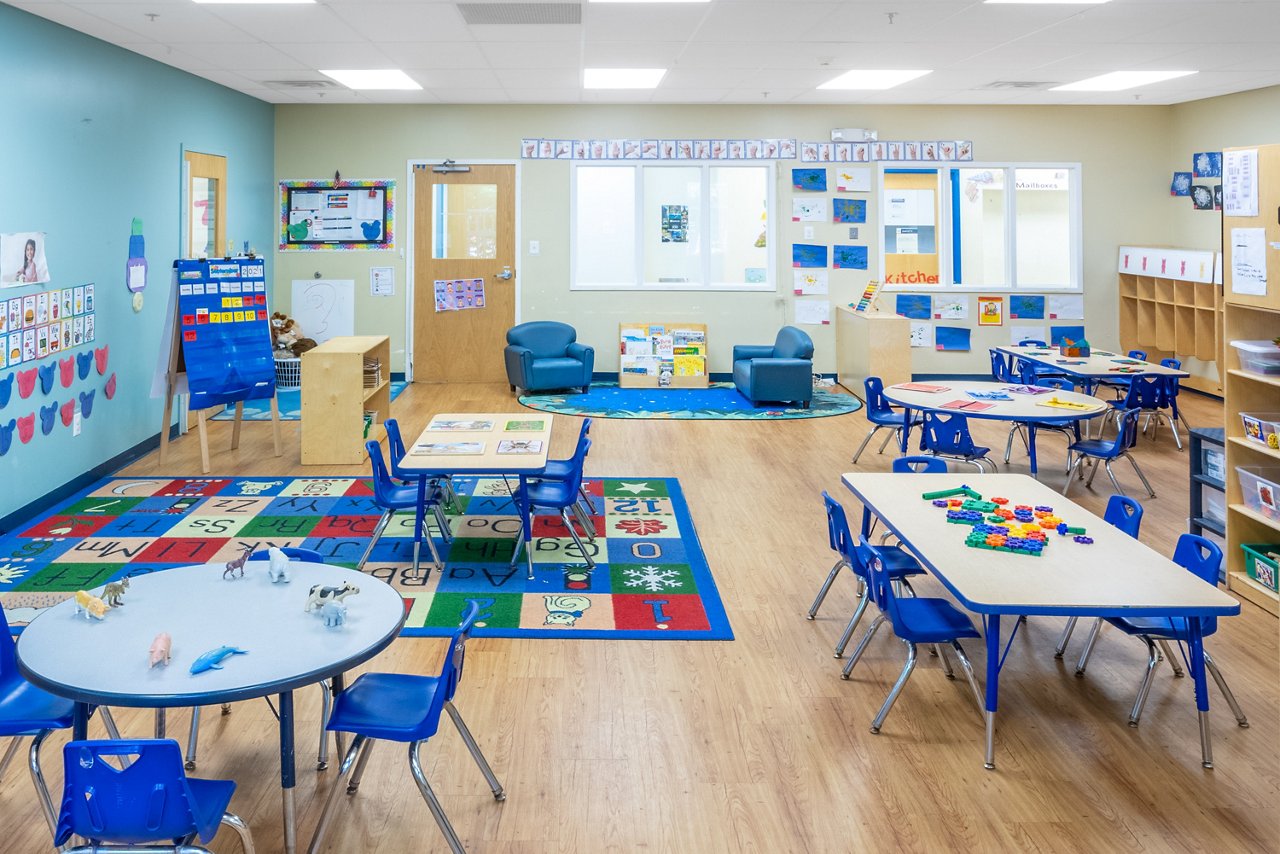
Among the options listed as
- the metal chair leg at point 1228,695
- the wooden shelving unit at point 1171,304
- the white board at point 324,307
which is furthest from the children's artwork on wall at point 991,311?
the metal chair leg at point 1228,695

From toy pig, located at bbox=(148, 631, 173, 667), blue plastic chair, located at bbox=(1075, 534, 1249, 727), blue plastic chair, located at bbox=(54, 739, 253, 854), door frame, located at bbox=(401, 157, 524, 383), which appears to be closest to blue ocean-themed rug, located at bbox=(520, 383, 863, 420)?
door frame, located at bbox=(401, 157, 524, 383)

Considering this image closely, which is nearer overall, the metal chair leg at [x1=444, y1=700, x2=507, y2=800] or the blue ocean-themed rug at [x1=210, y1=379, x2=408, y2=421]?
the metal chair leg at [x1=444, y1=700, x2=507, y2=800]

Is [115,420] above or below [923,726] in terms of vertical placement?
above

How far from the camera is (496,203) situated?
1238cm

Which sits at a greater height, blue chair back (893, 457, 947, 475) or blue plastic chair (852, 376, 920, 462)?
blue plastic chair (852, 376, 920, 462)

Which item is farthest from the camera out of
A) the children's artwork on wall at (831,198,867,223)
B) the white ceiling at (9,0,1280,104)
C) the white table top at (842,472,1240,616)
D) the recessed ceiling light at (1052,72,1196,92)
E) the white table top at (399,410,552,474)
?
the children's artwork on wall at (831,198,867,223)

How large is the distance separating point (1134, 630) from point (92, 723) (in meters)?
4.09

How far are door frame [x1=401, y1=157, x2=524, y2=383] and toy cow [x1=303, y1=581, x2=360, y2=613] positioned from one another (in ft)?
30.2

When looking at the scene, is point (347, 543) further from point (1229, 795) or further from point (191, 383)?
point (1229, 795)

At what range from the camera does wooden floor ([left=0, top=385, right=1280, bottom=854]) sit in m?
3.48

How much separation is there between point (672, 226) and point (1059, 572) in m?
9.12

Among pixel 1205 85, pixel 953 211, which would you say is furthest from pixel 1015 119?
pixel 1205 85

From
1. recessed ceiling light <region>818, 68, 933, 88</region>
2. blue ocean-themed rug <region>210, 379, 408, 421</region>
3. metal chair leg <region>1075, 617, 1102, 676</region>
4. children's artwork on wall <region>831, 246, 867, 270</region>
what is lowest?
metal chair leg <region>1075, 617, 1102, 676</region>

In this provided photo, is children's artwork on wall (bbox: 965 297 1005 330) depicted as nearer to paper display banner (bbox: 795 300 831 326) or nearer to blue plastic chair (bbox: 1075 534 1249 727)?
paper display banner (bbox: 795 300 831 326)
